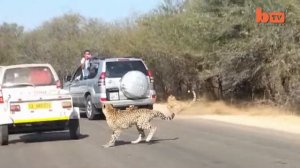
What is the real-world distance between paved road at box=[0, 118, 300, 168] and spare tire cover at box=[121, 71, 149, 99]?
276 centimetres

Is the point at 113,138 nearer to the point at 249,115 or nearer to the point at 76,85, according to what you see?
the point at 249,115

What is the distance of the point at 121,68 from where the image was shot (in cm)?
2080

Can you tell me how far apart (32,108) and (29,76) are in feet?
4.69

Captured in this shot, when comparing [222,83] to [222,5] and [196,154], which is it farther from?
[196,154]

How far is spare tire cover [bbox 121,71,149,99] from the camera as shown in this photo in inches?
778

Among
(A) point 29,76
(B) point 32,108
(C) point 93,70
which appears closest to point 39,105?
(B) point 32,108

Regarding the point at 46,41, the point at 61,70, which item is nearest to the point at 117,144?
the point at 61,70

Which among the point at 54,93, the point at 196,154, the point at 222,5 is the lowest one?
the point at 196,154

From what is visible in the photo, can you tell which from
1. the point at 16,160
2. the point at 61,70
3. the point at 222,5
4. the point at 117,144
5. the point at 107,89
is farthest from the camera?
the point at 61,70

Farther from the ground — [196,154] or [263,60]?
[263,60]

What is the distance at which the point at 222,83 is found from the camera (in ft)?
90.2

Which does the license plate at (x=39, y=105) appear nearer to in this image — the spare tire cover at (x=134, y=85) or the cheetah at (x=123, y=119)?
the cheetah at (x=123, y=119)

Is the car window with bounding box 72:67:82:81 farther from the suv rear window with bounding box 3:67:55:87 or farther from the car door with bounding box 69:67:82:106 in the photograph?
the suv rear window with bounding box 3:67:55:87

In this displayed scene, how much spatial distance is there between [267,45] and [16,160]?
10.7 metres
